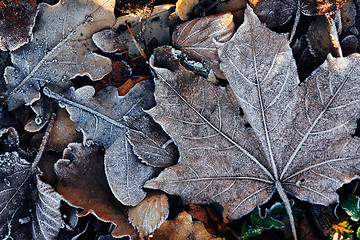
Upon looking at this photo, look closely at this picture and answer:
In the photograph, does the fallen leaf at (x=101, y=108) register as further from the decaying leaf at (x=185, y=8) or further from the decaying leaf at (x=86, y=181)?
the decaying leaf at (x=185, y=8)

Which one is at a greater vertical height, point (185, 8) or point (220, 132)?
point (185, 8)

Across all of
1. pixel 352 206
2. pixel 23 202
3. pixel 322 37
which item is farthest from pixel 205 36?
pixel 23 202

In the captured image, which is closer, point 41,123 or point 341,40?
point 341,40

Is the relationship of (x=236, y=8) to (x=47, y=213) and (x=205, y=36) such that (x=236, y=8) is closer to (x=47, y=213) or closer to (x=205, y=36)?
(x=205, y=36)

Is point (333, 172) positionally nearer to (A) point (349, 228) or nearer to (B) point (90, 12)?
(A) point (349, 228)

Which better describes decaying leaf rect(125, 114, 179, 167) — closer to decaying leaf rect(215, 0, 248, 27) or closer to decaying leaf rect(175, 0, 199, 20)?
decaying leaf rect(175, 0, 199, 20)

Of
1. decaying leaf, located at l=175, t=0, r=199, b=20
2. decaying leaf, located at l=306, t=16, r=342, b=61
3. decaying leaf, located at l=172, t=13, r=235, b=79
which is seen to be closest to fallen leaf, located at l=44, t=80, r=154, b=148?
decaying leaf, located at l=172, t=13, r=235, b=79

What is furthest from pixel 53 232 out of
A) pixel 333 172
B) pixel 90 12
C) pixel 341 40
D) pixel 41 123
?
pixel 341 40
